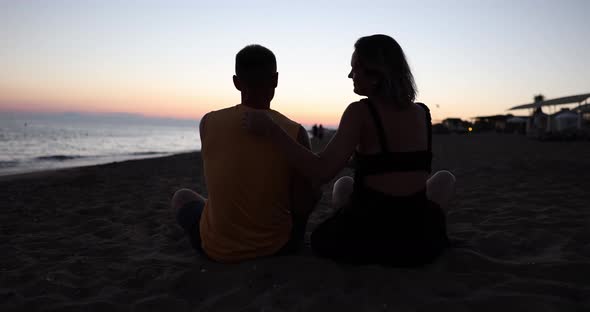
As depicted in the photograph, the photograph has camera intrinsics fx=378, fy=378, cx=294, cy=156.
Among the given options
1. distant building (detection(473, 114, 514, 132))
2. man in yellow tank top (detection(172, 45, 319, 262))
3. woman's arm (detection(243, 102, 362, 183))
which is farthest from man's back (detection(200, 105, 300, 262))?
distant building (detection(473, 114, 514, 132))

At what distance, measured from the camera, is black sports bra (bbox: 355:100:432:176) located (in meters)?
1.81

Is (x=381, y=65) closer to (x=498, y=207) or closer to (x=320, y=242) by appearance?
(x=320, y=242)

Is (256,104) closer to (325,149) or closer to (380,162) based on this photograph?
(325,149)

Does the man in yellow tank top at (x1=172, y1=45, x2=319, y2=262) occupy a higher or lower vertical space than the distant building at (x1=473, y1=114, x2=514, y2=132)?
lower

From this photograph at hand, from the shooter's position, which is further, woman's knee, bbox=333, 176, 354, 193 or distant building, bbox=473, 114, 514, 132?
distant building, bbox=473, 114, 514, 132

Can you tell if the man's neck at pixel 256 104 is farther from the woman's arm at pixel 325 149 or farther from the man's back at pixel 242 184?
the woman's arm at pixel 325 149

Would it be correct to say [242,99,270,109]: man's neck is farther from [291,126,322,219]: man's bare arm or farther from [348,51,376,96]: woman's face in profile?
[348,51,376,96]: woman's face in profile

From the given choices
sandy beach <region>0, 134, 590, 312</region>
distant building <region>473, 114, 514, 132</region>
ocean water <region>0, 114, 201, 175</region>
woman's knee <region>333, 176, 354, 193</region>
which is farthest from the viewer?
distant building <region>473, 114, 514, 132</region>

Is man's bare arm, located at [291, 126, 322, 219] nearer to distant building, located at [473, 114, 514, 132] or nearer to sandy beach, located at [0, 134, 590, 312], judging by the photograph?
sandy beach, located at [0, 134, 590, 312]

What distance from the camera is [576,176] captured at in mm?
5859

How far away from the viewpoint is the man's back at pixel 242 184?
1898 mm

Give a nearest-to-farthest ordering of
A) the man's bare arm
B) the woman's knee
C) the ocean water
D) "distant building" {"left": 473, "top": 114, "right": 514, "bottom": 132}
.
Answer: the man's bare arm → the woman's knee → the ocean water → "distant building" {"left": 473, "top": 114, "right": 514, "bottom": 132}

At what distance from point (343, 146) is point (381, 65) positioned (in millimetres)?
439

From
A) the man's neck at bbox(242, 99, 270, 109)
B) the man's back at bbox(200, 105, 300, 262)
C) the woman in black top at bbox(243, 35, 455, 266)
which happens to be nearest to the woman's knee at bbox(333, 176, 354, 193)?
the woman in black top at bbox(243, 35, 455, 266)
